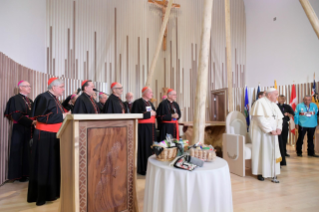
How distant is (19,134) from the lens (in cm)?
349

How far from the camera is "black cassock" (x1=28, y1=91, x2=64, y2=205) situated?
2.58m

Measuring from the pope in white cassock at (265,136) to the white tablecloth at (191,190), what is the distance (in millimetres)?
2318

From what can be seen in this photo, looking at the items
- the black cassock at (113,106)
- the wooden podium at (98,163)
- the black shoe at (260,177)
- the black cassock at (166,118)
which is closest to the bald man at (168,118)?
the black cassock at (166,118)

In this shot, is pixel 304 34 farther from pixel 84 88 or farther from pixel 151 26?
pixel 84 88

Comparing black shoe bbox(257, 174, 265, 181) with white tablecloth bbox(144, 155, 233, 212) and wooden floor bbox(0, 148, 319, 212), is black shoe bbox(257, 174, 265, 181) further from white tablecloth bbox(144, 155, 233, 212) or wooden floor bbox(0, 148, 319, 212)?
white tablecloth bbox(144, 155, 233, 212)

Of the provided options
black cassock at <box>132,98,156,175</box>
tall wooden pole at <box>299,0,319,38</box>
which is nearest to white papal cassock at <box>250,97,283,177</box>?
tall wooden pole at <box>299,0,319,38</box>

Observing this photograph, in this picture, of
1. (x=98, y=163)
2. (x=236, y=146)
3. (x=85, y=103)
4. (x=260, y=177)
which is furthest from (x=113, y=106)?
(x=260, y=177)

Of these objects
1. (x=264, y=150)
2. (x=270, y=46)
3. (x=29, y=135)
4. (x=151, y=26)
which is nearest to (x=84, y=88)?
(x=29, y=135)

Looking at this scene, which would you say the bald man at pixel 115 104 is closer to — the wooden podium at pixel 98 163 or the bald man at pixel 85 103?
the bald man at pixel 85 103

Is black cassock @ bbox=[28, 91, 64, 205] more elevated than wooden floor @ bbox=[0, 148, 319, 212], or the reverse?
black cassock @ bbox=[28, 91, 64, 205]

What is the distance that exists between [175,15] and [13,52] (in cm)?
634

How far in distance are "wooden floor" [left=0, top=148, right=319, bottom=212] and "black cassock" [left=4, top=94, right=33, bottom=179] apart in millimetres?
246

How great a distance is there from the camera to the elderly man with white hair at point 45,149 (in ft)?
8.47

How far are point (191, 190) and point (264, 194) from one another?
210cm
